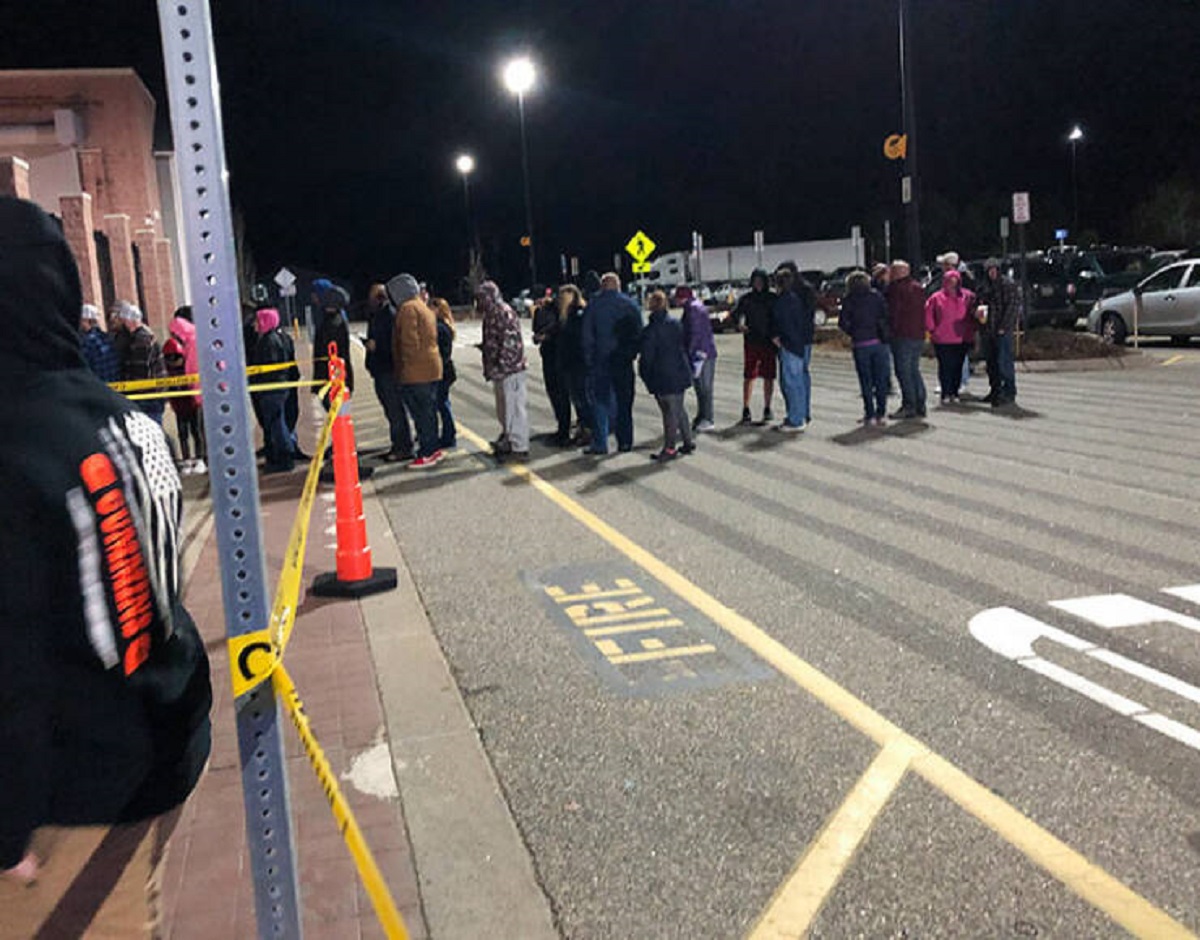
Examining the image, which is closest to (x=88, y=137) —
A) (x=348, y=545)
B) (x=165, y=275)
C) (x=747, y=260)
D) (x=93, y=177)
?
(x=93, y=177)

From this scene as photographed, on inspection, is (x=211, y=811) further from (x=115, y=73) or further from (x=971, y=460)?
(x=115, y=73)

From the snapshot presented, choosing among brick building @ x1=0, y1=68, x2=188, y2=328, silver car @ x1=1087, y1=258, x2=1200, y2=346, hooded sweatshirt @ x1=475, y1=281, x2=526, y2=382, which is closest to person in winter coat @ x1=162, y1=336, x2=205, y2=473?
hooded sweatshirt @ x1=475, y1=281, x2=526, y2=382

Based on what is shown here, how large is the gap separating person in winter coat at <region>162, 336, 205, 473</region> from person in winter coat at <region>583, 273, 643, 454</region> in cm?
433

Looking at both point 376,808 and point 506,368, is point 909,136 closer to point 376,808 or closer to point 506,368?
point 506,368

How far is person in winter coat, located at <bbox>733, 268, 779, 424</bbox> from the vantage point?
45.9 ft

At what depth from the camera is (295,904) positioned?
1945mm

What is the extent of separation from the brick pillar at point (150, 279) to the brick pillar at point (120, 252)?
298 cm

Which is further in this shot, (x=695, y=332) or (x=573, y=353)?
(x=695, y=332)

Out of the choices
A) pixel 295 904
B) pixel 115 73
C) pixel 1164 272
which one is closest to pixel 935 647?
pixel 295 904

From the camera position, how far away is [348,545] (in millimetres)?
7258

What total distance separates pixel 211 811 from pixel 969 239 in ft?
217

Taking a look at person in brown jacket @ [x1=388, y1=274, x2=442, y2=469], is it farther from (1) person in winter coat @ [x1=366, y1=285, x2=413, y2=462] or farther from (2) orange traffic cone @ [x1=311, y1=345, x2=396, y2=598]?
(2) orange traffic cone @ [x1=311, y1=345, x2=396, y2=598]

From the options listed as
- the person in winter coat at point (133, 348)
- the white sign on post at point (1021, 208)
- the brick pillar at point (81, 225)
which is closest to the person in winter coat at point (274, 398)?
the person in winter coat at point (133, 348)

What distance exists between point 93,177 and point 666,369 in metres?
27.0
